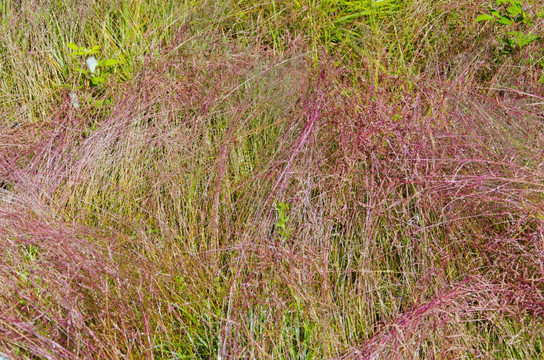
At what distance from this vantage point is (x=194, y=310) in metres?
1.66

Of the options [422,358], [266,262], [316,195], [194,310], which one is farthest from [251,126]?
[422,358]

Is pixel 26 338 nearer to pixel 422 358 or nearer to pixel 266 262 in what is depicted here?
pixel 266 262

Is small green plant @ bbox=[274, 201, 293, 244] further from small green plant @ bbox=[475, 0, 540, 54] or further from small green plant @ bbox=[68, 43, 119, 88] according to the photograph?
small green plant @ bbox=[475, 0, 540, 54]

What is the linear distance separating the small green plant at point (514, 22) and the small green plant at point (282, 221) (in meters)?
1.25

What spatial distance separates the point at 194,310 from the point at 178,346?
0.12m

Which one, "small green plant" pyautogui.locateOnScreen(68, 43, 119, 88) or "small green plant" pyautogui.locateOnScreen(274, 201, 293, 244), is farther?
"small green plant" pyautogui.locateOnScreen(68, 43, 119, 88)

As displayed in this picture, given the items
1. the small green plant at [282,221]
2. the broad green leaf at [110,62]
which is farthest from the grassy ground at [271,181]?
the broad green leaf at [110,62]

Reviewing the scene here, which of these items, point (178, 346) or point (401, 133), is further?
point (401, 133)

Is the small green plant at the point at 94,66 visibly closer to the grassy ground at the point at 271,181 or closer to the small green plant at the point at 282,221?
the grassy ground at the point at 271,181

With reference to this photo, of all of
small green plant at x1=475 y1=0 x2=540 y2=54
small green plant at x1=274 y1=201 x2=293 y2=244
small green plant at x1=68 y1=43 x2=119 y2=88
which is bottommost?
small green plant at x1=274 y1=201 x2=293 y2=244

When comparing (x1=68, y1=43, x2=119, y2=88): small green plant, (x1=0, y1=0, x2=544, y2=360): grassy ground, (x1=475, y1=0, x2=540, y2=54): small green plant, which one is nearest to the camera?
(x1=0, y1=0, x2=544, y2=360): grassy ground

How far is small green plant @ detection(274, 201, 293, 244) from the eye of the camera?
1.82 m

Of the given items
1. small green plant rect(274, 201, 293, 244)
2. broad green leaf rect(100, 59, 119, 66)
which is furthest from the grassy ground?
broad green leaf rect(100, 59, 119, 66)

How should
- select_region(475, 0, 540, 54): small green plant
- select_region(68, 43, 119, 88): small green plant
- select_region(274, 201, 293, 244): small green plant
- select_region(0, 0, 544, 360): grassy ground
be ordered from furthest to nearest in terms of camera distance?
select_region(68, 43, 119, 88): small green plant, select_region(475, 0, 540, 54): small green plant, select_region(274, 201, 293, 244): small green plant, select_region(0, 0, 544, 360): grassy ground
